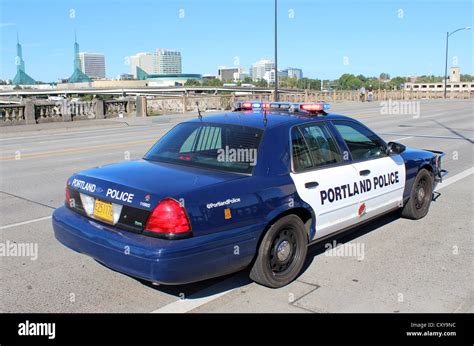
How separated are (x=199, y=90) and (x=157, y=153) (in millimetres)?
133913

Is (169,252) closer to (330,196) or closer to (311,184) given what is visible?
(311,184)

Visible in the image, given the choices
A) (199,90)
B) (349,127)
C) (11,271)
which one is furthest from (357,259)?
(199,90)

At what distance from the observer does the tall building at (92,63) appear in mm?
130275

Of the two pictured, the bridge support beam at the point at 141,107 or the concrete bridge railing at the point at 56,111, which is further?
the bridge support beam at the point at 141,107

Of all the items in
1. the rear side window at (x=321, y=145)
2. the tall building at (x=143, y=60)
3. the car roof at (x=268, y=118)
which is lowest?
the rear side window at (x=321, y=145)

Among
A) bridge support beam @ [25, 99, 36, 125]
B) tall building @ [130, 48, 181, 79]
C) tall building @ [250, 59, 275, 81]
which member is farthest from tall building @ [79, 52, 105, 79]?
bridge support beam @ [25, 99, 36, 125]

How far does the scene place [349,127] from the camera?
19.1 feet

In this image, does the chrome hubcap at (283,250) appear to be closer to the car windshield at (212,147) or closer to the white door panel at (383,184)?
the car windshield at (212,147)

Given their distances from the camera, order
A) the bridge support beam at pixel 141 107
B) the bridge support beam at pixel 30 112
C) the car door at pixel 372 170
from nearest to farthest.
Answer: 1. the car door at pixel 372 170
2. the bridge support beam at pixel 30 112
3. the bridge support beam at pixel 141 107

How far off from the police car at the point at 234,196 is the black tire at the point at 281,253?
0.03ft

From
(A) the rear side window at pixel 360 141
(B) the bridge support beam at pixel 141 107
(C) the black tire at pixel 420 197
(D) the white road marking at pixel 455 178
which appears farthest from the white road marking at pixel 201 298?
(B) the bridge support beam at pixel 141 107

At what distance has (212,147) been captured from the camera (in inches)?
201

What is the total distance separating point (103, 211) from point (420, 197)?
449cm
